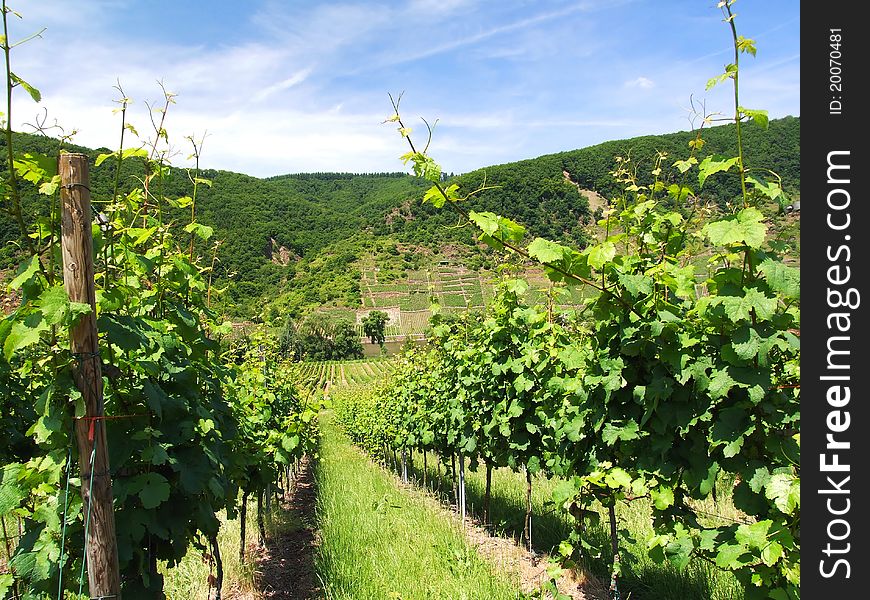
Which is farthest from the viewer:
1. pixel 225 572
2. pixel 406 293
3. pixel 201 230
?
pixel 406 293

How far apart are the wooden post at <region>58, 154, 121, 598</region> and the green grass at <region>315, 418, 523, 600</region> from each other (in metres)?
2.89

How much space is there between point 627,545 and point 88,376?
210 inches

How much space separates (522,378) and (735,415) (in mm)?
2884

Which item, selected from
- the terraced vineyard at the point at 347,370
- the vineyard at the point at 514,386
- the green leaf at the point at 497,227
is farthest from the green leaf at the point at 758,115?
the terraced vineyard at the point at 347,370

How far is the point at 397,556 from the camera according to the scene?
5.26m

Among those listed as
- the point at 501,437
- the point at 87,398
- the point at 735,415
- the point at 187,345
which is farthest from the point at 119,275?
the point at 501,437

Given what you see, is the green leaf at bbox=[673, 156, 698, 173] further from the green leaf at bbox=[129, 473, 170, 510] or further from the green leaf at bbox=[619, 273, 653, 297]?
the green leaf at bbox=[129, 473, 170, 510]

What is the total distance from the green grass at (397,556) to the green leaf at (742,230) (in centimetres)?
336

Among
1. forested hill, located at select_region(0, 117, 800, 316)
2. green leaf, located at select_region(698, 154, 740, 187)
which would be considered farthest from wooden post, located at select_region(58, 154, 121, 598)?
forested hill, located at select_region(0, 117, 800, 316)

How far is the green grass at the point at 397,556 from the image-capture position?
175 inches

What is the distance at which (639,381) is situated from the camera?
3.03 metres

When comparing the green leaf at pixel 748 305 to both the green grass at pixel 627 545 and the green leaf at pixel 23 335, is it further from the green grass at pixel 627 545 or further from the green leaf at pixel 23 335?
the green leaf at pixel 23 335

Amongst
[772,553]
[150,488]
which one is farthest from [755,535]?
[150,488]

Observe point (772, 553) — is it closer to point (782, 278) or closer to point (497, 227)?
point (782, 278)
